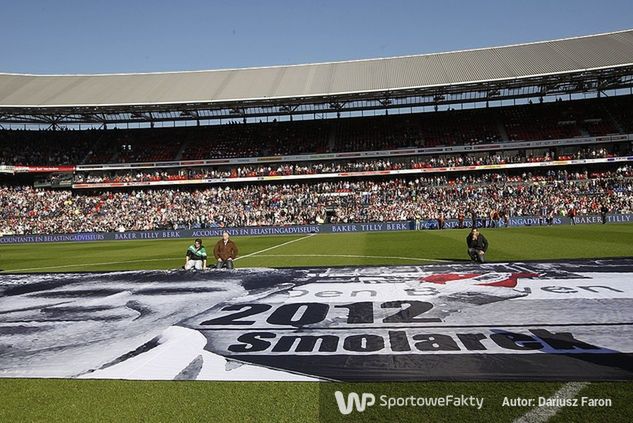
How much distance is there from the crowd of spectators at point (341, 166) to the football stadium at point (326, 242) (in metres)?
0.32

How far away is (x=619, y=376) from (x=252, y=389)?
389cm

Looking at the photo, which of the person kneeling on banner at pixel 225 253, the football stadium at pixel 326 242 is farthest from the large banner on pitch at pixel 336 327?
the person kneeling on banner at pixel 225 253

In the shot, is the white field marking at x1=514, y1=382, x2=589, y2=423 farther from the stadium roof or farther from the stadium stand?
the stadium stand

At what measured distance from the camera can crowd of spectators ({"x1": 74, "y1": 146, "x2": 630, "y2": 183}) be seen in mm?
51312

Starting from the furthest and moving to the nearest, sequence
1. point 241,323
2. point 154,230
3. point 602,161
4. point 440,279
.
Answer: point 602,161, point 154,230, point 440,279, point 241,323

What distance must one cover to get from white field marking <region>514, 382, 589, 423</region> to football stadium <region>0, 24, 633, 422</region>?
3cm

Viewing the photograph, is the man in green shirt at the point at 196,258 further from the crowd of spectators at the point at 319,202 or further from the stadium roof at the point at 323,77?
the stadium roof at the point at 323,77

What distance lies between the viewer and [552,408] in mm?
4324

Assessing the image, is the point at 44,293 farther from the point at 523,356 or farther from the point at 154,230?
the point at 154,230

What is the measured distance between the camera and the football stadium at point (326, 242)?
5074mm

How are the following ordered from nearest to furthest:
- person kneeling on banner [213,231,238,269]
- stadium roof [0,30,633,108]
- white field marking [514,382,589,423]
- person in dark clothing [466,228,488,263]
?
white field marking [514,382,589,423] → person kneeling on banner [213,231,238,269] → person in dark clothing [466,228,488,263] → stadium roof [0,30,633,108]

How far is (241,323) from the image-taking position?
25.4ft

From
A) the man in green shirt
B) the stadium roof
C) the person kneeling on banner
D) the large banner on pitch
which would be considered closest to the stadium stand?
the stadium roof

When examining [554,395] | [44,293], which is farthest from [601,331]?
[44,293]
